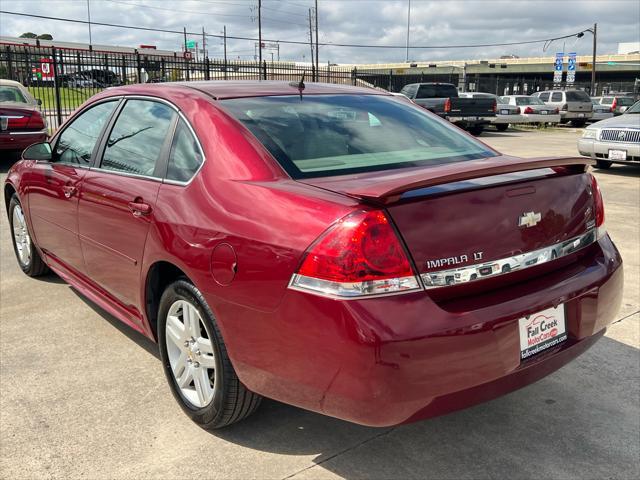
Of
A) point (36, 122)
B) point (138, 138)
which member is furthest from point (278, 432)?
point (36, 122)

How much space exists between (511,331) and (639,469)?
92 centimetres

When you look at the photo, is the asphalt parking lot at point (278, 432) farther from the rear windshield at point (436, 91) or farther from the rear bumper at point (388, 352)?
the rear windshield at point (436, 91)

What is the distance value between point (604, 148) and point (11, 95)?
11474 mm

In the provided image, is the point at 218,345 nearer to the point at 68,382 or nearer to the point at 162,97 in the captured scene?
the point at 68,382

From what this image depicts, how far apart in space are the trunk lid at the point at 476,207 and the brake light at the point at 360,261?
0.19 feet

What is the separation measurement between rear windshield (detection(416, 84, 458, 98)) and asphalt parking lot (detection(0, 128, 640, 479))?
60.8 ft

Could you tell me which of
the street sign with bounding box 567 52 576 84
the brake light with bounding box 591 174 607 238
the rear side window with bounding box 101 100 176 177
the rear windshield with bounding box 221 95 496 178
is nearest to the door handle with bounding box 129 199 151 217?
the rear side window with bounding box 101 100 176 177

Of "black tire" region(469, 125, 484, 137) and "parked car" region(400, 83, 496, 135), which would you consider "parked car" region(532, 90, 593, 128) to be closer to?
"black tire" region(469, 125, 484, 137)

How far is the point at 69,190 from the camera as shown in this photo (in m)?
3.78

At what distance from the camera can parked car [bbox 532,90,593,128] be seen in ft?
93.9

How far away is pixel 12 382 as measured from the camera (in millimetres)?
3299

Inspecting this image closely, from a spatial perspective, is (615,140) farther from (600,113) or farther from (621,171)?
(600,113)

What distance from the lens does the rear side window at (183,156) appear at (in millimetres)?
2830

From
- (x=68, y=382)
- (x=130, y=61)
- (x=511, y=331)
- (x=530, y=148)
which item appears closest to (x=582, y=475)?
(x=511, y=331)
